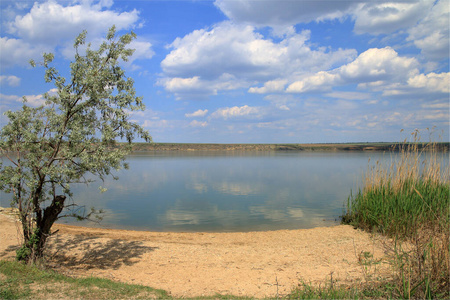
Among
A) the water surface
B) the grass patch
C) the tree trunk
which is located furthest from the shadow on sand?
the water surface

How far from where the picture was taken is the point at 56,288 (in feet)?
19.0

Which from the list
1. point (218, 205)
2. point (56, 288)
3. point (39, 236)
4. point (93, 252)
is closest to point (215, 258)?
Answer: point (93, 252)

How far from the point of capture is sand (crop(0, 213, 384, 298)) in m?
6.86

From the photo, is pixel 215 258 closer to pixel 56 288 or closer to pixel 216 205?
pixel 56 288

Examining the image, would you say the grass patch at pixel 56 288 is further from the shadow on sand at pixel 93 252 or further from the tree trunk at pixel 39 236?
the shadow on sand at pixel 93 252

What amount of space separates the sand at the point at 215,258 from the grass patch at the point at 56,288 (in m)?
0.84

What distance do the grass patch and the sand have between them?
84 centimetres

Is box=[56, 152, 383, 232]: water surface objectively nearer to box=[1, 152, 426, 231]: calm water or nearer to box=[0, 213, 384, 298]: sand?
box=[1, 152, 426, 231]: calm water

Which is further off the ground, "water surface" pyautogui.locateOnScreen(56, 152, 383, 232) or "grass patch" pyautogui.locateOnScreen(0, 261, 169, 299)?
"grass patch" pyautogui.locateOnScreen(0, 261, 169, 299)

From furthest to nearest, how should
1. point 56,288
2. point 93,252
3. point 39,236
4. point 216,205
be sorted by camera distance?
point 216,205 → point 93,252 → point 39,236 → point 56,288

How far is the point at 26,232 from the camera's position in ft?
23.6

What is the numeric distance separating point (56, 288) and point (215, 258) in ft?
14.2

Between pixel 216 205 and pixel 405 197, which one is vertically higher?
pixel 405 197

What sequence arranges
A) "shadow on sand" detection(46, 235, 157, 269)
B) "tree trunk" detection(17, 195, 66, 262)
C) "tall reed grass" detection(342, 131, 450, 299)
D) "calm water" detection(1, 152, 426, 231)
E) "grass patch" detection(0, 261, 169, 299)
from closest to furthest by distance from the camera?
"grass patch" detection(0, 261, 169, 299) → "tree trunk" detection(17, 195, 66, 262) → "shadow on sand" detection(46, 235, 157, 269) → "tall reed grass" detection(342, 131, 450, 299) → "calm water" detection(1, 152, 426, 231)
